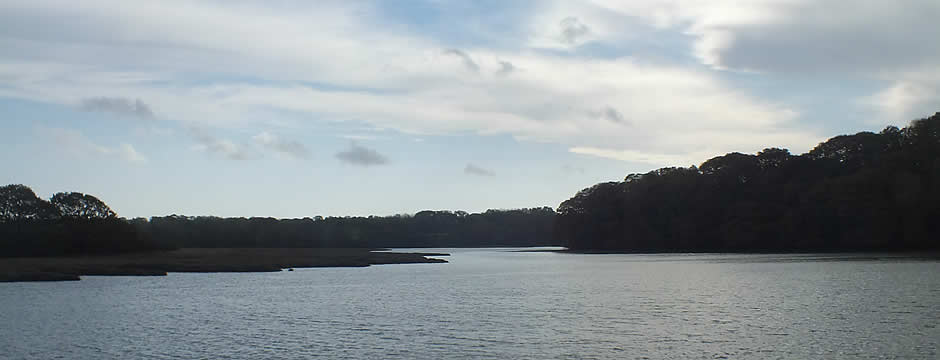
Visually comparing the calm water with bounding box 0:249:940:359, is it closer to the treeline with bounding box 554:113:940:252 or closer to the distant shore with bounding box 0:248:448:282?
the distant shore with bounding box 0:248:448:282

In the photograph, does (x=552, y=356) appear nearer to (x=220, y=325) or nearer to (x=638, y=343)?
(x=638, y=343)

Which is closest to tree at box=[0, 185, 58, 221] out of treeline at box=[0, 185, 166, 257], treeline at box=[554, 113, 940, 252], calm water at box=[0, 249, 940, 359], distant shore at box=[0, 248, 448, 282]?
treeline at box=[0, 185, 166, 257]

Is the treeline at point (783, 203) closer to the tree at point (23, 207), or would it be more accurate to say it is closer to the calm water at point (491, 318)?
the calm water at point (491, 318)

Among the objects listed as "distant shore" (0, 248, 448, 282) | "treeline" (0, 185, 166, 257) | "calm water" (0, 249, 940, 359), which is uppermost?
"treeline" (0, 185, 166, 257)

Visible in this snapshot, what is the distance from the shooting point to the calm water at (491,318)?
89.5 ft

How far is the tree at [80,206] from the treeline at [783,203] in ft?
266

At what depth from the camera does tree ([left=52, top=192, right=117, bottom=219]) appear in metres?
95.9

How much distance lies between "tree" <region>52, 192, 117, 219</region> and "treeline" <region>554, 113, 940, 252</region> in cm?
8121

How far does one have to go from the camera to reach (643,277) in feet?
207

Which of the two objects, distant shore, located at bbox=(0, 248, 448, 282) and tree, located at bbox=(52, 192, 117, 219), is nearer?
distant shore, located at bbox=(0, 248, 448, 282)

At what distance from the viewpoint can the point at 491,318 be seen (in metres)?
36.1

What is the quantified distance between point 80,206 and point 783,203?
91.3 metres

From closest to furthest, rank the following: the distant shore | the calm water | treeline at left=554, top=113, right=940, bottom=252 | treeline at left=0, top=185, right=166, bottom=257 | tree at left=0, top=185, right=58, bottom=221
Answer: the calm water < the distant shore < treeline at left=0, top=185, right=166, bottom=257 < tree at left=0, top=185, right=58, bottom=221 < treeline at left=554, top=113, right=940, bottom=252

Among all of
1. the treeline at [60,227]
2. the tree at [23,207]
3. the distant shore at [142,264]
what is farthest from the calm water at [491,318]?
the tree at [23,207]
